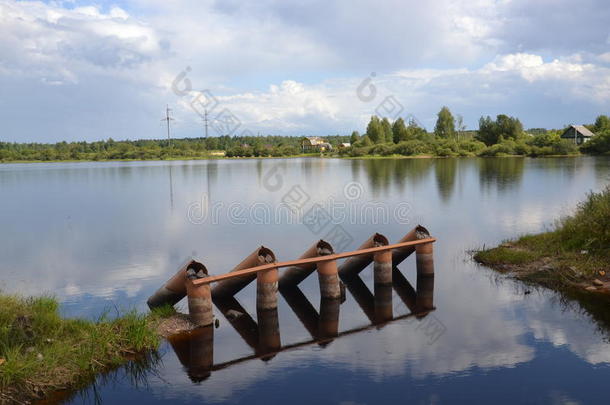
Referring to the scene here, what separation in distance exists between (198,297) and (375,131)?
12682 cm

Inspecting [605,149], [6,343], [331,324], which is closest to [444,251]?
[331,324]

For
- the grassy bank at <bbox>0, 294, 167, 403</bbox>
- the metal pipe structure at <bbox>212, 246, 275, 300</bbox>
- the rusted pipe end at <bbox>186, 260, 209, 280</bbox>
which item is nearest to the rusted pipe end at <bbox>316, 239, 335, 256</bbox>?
the metal pipe structure at <bbox>212, 246, 275, 300</bbox>

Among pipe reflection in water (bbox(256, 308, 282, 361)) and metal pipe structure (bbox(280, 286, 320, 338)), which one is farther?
metal pipe structure (bbox(280, 286, 320, 338))

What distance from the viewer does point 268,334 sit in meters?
10.9

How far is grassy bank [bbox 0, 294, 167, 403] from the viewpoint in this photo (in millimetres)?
7754

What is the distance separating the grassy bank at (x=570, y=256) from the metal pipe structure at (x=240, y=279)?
7.61 metres

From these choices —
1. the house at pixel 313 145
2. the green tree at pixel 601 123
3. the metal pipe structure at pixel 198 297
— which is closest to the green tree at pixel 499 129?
the green tree at pixel 601 123

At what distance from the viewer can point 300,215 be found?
98.2ft

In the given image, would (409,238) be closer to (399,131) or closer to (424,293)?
(424,293)

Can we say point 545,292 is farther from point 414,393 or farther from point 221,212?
point 221,212

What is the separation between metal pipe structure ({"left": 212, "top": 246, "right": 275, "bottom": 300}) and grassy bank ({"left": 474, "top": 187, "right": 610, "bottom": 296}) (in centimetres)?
761

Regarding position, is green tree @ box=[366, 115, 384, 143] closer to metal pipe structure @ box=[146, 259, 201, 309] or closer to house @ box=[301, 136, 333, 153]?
house @ box=[301, 136, 333, 153]

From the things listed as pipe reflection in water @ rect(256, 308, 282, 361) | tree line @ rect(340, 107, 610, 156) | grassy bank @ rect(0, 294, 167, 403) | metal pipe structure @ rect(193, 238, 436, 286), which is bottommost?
pipe reflection in water @ rect(256, 308, 282, 361)

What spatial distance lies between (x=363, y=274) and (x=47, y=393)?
964cm
